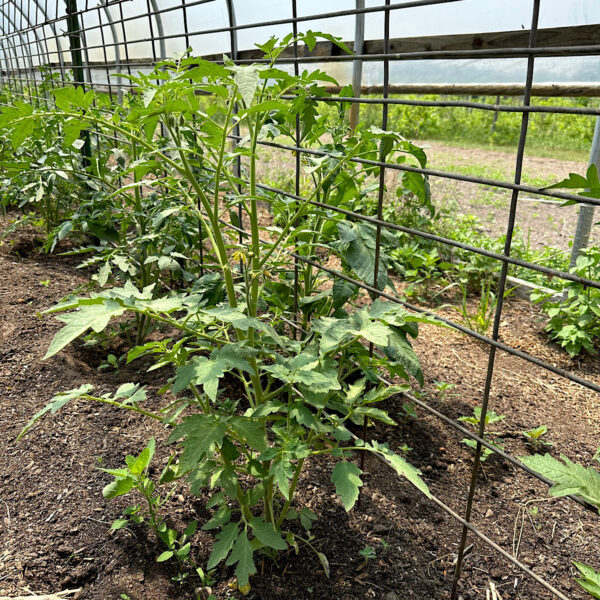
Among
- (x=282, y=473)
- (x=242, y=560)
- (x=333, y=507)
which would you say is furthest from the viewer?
(x=333, y=507)

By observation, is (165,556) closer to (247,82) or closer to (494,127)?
(247,82)

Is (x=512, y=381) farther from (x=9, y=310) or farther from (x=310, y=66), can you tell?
(x=310, y=66)

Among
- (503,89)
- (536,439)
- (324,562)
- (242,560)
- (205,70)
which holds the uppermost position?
(205,70)

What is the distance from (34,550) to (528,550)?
1.38 metres

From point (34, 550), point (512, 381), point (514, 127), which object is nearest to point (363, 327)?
point (34, 550)

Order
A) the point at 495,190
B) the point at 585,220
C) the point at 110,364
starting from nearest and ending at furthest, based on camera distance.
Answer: the point at 110,364, the point at 585,220, the point at 495,190

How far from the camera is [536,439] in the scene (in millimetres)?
2041

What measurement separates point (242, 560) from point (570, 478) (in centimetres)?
73

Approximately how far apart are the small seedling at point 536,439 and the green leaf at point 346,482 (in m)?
1.12

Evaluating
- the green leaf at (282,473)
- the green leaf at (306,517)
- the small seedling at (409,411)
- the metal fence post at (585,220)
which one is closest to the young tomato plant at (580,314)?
the metal fence post at (585,220)

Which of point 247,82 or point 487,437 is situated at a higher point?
point 247,82

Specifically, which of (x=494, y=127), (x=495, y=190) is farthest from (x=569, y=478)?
(x=494, y=127)

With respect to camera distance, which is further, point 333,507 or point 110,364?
point 110,364

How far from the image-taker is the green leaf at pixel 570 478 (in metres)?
0.88
